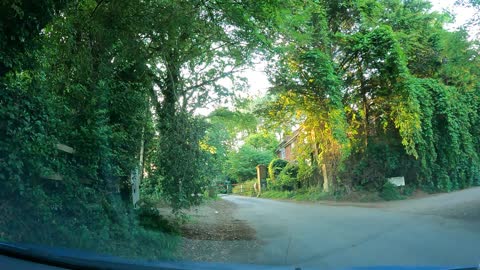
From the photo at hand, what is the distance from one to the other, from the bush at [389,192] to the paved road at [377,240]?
21.3 ft

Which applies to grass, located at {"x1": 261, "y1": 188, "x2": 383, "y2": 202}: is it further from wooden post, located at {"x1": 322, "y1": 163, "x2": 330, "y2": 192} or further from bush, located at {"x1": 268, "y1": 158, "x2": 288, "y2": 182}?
bush, located at {"x1": 268, "y1": 158, "x2": 288, "y2": 182}

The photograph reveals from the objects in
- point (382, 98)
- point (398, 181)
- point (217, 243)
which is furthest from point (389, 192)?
point (217, 243)

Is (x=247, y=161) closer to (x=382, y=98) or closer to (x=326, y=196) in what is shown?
(x=326, y=196)

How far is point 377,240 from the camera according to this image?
8328 mm

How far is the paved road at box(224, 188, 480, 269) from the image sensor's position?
6518mm

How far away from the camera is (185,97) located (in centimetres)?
1119

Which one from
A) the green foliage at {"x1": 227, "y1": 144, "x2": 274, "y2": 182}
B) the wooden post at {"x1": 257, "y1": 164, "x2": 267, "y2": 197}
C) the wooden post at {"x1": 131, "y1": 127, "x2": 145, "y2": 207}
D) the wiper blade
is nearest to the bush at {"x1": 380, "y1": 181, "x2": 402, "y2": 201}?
the wooden post at {"x1": 131, "y1": 127, "x2": 145, "y2": 207}

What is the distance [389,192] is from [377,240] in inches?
488

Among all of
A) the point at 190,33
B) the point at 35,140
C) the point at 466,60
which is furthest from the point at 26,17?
the point at 466,60

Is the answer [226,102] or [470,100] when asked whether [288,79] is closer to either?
[226,102]

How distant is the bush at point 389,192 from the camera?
1955 cm

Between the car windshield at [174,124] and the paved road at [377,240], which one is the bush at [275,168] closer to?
the car windshield at [174,124]

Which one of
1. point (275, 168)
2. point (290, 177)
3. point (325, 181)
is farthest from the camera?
point (275, 168)

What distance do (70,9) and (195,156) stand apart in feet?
13.3
